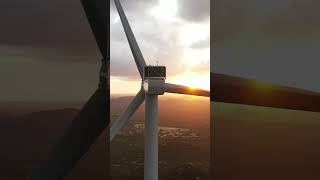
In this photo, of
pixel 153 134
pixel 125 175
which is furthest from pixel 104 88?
pixel 125 175

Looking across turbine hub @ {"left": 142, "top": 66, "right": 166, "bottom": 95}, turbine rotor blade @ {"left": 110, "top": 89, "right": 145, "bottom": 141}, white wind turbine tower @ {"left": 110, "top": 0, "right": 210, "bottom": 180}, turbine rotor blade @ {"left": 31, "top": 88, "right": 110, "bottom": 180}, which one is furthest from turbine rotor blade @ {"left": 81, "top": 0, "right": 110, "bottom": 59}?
turbine rotor blade @ {"left": 110, "top": 89, "right": 145, "bottom": 141}

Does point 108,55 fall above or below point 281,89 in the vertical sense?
above

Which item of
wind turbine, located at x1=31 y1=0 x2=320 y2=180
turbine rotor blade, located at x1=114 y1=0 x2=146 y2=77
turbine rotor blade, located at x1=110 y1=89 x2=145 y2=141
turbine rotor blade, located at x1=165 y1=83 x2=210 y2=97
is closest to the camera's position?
wind turbine, located at x1=31 y1=0 x2=320 y2=180

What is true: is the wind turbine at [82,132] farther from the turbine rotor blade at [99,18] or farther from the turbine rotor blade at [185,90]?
the turbine rotor blade at [185,90]

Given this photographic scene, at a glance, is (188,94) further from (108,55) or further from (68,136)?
(68,136)

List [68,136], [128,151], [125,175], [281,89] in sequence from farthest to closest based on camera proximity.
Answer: [128,151]
[125,175]
[68,136]
[281,89]

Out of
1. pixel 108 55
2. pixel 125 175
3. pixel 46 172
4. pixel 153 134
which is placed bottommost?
pixel 125 175

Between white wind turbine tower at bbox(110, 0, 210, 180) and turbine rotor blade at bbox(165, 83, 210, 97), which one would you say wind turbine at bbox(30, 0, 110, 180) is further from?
turbine rotor blade at bbox(165, 83, 210, 97)
